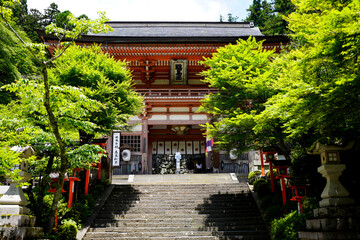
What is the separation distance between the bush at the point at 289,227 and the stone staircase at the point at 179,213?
1.24 m

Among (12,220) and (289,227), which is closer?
(12,220)

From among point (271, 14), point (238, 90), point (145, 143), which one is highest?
point (271, 14)

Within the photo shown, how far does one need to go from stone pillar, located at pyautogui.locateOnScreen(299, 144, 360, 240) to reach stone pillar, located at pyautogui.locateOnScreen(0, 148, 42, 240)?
281 inches

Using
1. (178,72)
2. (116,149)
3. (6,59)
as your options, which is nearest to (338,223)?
(116,149)

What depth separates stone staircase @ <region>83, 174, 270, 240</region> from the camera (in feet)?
34.3

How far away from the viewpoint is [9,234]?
7.54 meters

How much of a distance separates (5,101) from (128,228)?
13319mm

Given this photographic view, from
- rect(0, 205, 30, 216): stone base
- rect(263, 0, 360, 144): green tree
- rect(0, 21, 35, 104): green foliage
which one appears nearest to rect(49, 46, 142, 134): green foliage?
rect(0, 205, 30, 216): stone base

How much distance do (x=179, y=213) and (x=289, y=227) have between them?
4819mm

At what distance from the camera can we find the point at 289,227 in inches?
334

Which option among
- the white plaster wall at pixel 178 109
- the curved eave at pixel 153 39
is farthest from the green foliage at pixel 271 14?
the white plaster wall at pixel 178 109

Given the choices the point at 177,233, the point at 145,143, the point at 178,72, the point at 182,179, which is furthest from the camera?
the point at 178,72

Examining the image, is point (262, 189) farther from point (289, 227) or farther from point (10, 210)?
point (10, 210)

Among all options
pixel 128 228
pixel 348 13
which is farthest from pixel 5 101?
pixel 348 13
